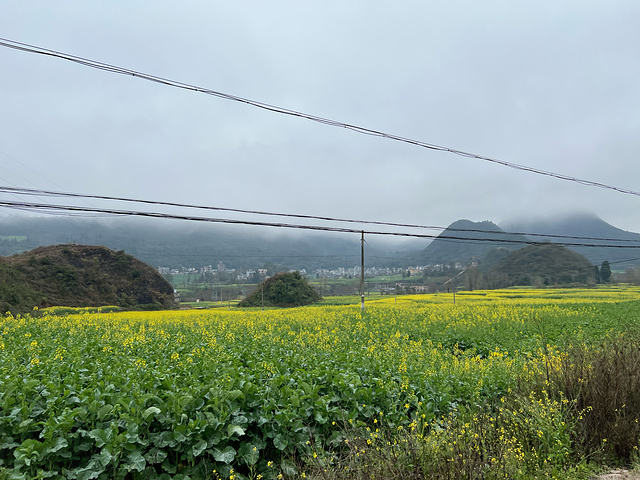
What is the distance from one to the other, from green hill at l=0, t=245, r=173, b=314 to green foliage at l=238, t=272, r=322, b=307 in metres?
13.2

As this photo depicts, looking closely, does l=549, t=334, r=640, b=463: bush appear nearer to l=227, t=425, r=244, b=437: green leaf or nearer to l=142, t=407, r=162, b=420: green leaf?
l=227, t=425, r=244, b=437: green leaf

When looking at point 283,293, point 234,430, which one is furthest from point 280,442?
point 283,293

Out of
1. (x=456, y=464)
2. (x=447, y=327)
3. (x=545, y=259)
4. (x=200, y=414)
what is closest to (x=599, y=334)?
(x=447, y=327)

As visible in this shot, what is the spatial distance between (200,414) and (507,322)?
16511 millimetres

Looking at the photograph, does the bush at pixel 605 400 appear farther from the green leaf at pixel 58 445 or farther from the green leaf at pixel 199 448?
the green leaf at pixel 58 445

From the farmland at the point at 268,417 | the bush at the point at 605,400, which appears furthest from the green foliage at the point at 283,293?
the bush at the point at 605,400

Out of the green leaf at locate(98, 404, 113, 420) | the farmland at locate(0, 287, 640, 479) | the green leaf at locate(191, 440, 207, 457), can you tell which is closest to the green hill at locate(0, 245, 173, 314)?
the farmland at locate(0, 287, 640, 479)

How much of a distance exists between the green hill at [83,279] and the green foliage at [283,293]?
43.4 ft

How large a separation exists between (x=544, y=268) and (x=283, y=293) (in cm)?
5525

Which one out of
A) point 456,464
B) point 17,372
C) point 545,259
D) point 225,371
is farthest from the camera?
point 545,259

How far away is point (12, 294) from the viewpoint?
36969mm

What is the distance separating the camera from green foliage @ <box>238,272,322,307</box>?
59.2m

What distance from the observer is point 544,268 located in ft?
260

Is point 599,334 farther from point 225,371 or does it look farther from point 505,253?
point 505,253
